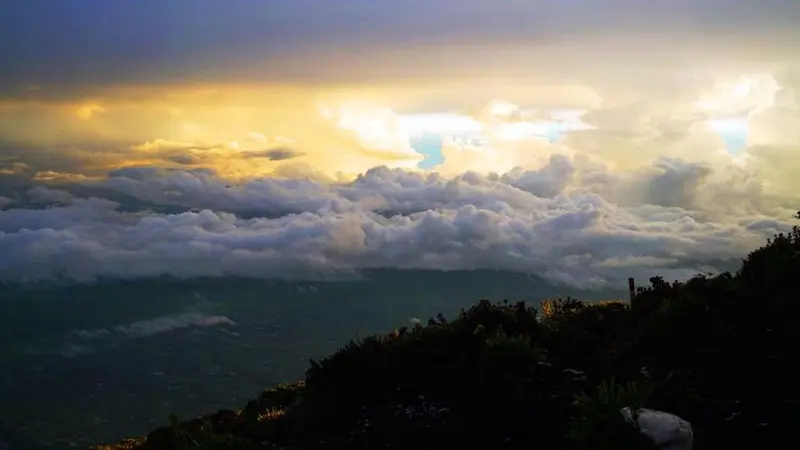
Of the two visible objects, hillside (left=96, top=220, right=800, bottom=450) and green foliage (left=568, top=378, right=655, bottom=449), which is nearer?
green foliage (left=568, top=378, right=655, bottom=449)

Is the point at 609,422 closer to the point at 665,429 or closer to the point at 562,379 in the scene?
the point at 665,429

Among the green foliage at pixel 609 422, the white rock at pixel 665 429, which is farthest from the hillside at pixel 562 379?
the white rock at pixel 665 429

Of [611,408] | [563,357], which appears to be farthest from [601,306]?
[611,408]

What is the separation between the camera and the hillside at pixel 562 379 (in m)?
10.1

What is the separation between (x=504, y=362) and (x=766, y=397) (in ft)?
11.8

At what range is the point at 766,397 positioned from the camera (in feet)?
34.5

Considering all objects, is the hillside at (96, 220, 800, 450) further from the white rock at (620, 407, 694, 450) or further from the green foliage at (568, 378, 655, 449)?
the white rock at (620, 407, 694, 450)

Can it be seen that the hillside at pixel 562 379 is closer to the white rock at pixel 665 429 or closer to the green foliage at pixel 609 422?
the green foliage at pixel 609 422

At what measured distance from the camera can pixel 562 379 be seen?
12.2m

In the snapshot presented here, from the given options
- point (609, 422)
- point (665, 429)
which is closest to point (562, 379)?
point (609, 422)

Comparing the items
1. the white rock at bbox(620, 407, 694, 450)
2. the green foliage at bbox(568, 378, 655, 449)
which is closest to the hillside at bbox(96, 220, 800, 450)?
the green foliage at bbox(568, 378, 655, 449)

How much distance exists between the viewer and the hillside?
1014 cm

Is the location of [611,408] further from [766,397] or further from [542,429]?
[766,397]

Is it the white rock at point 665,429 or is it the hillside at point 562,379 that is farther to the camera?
the hillside at point 562,379
